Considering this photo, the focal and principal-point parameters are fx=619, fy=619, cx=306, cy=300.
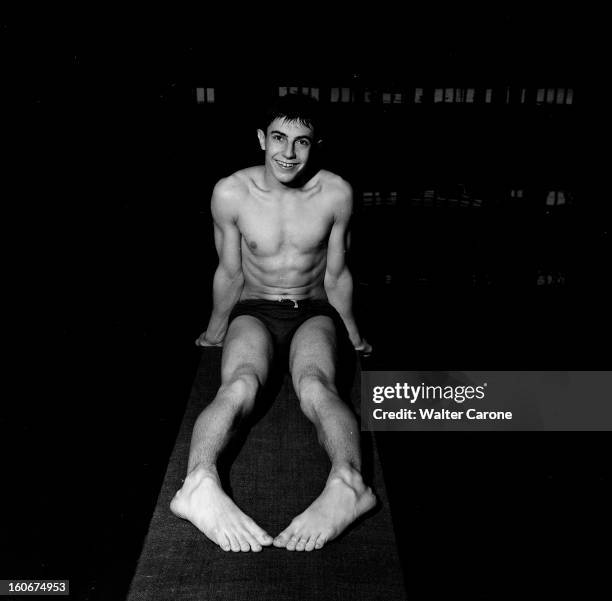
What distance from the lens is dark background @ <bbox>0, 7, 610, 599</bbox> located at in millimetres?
2250

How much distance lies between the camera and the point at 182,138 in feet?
10.5

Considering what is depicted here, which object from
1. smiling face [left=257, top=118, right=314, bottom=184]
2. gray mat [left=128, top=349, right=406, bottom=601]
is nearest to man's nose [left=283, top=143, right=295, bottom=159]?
smiling face [left=257, top=118, right=314, bottom=184]

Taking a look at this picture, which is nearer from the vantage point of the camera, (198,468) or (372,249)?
(198,468)

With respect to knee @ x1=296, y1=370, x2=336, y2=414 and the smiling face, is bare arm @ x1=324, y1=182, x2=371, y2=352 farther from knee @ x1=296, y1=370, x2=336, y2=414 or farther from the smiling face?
knee @ x1=296, y1=370, x2=336, y2=414

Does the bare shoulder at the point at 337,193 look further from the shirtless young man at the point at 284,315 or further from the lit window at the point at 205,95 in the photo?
the lit window at the point at 205,95

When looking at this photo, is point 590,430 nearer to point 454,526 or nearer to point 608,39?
point 454,526

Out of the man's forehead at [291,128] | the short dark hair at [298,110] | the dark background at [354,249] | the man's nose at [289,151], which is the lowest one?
the dark background at [354,249]

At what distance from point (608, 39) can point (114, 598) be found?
10.3ft

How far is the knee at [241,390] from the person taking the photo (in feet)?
5.80

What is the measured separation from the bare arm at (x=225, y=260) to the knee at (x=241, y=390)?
0.52 meters

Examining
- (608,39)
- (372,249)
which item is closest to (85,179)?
(372,249)

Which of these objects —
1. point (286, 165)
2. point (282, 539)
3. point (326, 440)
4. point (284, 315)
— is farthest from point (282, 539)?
point (286, 165)

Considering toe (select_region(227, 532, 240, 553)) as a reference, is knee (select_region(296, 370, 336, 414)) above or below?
above

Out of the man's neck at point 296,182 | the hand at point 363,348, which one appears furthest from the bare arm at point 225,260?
the hand at point 363,348
